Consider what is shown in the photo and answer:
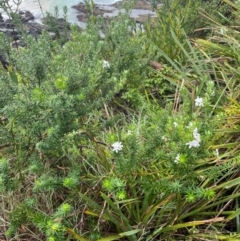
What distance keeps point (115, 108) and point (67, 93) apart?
1049 mm

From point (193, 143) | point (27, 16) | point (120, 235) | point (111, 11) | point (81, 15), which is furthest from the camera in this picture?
point (111, 11)

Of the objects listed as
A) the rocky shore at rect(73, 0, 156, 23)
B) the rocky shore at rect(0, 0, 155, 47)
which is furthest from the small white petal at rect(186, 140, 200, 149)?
the rocky shore at rect(73, 0, 156, 23)

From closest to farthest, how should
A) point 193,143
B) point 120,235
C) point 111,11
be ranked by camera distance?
point 193,143 < point 120,235 < point 111,11

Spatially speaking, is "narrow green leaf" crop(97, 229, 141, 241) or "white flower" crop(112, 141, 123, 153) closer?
"white flower" crop(112, 141, 123, 153)

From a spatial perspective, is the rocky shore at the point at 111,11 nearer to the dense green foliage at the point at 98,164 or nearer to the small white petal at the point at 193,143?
the dense green foliage at the point at 98,164

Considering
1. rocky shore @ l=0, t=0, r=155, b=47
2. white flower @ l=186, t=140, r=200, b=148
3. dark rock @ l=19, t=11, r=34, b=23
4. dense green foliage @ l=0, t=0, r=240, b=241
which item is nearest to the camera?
white flower @ l=186, t=140, r=200, b=148

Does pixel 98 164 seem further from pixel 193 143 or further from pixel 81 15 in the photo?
pixel 81 15

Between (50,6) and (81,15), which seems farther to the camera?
(50,6)

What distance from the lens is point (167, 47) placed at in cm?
335

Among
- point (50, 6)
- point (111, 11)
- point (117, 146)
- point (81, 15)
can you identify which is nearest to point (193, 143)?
point (117, 146)

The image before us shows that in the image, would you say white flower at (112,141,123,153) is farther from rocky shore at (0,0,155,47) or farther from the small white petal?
rocky shore at (0,0,155,47)

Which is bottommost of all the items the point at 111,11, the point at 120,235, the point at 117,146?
the point at 111,11

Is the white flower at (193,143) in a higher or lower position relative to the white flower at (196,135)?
lower

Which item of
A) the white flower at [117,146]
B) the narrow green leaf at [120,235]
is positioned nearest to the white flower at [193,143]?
the white flower at [117,146]
